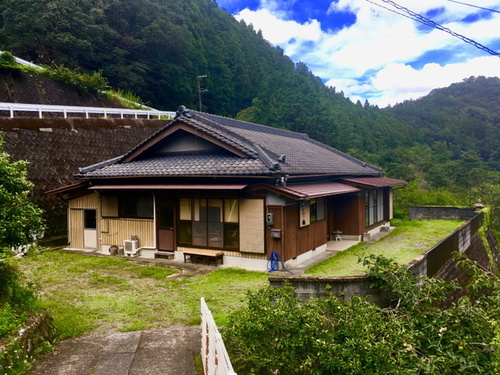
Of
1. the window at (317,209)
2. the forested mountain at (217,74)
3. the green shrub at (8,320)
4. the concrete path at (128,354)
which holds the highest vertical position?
the forested mountain at (217,74)

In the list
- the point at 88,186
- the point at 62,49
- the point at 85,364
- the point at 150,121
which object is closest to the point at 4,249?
the point at 85,364

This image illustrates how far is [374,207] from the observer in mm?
17234

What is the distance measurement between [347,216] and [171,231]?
7235 millimetres

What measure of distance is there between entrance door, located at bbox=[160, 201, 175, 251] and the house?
0.03m

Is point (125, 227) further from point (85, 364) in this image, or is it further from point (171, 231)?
point (85, 364)

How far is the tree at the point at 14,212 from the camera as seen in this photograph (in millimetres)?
6078

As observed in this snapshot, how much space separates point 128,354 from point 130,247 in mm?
7559

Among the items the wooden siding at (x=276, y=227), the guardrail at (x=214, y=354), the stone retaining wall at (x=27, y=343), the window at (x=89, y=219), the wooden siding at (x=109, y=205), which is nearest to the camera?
the guardrail at (x=214, y=354)

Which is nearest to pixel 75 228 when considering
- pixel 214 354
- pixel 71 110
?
pixel 71 110

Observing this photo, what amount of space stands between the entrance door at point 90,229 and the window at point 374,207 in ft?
36.0

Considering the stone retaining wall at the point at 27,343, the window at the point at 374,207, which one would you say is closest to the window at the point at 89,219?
the stone retaining wall at the point at 27,343

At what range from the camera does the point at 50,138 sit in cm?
1619

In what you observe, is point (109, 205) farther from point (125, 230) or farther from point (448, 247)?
point (448, 247)

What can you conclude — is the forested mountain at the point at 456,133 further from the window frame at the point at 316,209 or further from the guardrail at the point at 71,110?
the window frame at the point at 316,209
